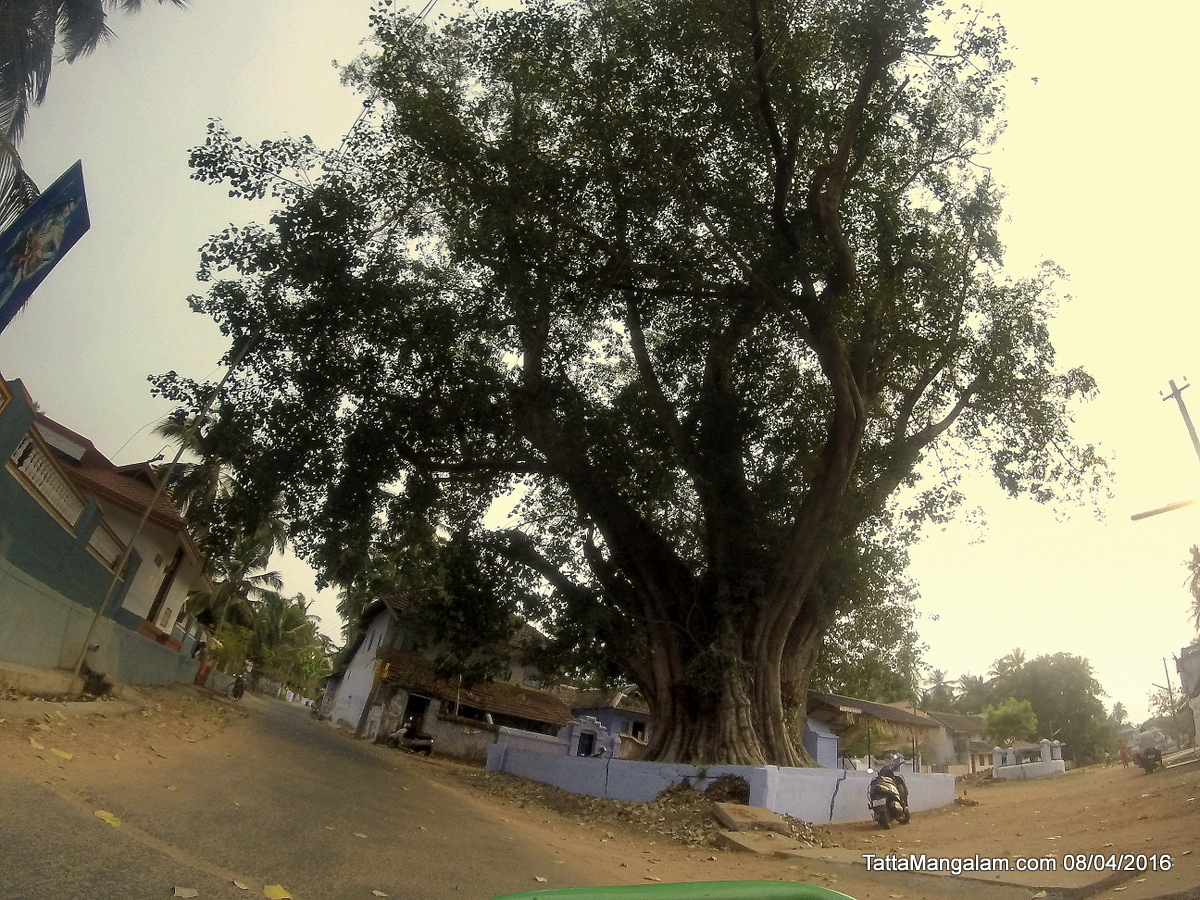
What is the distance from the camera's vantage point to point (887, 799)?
37.7 feet

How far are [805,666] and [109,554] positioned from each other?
12.7 m

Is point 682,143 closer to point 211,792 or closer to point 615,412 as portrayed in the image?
point 615,412

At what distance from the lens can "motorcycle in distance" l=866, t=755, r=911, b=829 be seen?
448 inches

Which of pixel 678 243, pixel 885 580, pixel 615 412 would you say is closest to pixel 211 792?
pixel 615 412

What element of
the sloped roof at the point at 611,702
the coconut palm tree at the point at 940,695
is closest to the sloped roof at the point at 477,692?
the sloped roof at the point at 611,702

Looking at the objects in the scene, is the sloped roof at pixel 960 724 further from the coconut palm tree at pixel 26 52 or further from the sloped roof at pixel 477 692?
the coconut palm tree at pixel 26 52

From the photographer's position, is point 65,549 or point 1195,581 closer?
point 65,549

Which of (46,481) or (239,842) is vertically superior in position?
(46,481)

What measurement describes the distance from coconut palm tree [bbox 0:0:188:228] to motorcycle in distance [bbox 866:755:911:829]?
1659 centimetres

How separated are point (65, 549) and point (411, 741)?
14.6 metres

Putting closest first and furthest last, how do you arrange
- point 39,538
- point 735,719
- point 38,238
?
point 38,238 → point 39,538 → point 735,719

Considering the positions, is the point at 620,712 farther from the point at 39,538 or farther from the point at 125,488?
the point at 39,538

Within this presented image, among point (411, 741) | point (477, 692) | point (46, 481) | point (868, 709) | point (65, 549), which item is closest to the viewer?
point (46, 481)

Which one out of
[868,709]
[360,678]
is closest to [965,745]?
[868,709]
